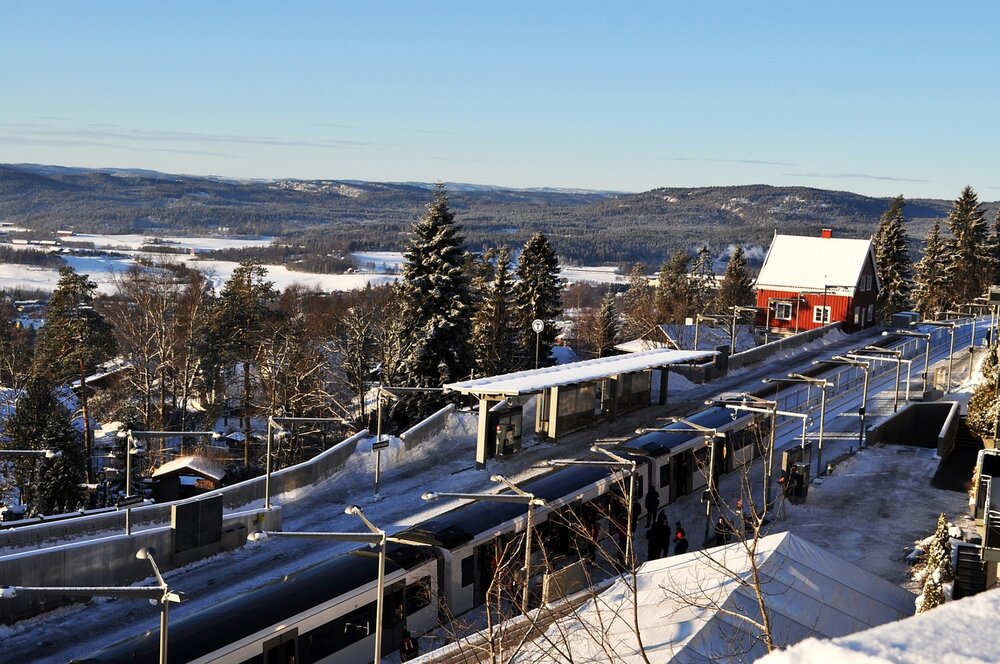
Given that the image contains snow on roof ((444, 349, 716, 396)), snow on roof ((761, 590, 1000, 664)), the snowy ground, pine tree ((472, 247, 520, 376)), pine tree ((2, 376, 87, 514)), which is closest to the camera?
snow on roof ((761, 590, 1000, 664))

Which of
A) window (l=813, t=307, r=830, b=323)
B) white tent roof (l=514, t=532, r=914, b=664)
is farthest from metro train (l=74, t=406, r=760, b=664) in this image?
window (l=813, t=307, r=830, b=323)

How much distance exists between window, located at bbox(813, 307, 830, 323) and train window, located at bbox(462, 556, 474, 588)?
49.2m

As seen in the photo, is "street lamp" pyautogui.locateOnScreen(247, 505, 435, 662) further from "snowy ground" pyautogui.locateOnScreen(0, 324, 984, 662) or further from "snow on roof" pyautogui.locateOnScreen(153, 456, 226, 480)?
"snow on roof" pyautogui.locateOnScreen(153, 456, 226, 480)

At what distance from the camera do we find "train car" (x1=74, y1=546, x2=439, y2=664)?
16.0 m

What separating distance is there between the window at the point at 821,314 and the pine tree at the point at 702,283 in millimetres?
31328

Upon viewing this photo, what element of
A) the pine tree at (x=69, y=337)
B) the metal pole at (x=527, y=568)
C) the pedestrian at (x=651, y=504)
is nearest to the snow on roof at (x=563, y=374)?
the pedestrian at (x=651, y=504)

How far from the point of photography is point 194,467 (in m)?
36.9

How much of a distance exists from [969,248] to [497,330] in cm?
4724

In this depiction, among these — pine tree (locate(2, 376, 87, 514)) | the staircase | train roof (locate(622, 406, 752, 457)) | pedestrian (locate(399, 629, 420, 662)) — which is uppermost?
train roof (locate(622, 406, 752, 457))

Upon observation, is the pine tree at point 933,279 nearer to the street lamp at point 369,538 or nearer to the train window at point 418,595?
the train window at point 418,595

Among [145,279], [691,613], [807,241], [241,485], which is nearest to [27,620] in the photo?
[241,485]

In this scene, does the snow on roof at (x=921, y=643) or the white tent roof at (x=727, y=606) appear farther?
the white tent roof at (x=727, y=606)

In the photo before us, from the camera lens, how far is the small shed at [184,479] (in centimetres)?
3550

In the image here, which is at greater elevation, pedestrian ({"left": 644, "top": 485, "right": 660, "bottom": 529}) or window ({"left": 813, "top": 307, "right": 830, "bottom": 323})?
window ({"left": 813, "top": 307, "right": 830, "bottom": 323})
